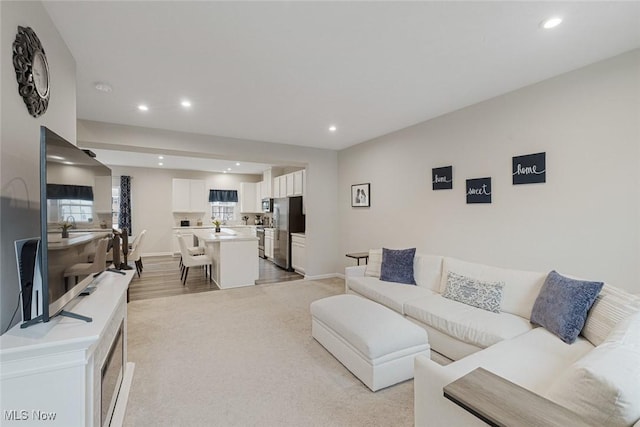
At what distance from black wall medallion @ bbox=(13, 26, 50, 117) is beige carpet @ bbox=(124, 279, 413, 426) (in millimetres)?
2087

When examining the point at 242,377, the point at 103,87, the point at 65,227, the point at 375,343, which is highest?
the point at 103,87

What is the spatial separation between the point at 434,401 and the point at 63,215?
83.0 inches

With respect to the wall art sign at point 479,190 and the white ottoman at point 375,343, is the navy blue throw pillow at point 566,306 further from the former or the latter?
the wall art sign at point 479,190

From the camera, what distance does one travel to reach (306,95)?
9.99ft

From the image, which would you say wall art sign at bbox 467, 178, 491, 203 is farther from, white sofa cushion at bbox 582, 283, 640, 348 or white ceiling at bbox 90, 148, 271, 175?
white ceiling at bbox 90, 148, 271, 175

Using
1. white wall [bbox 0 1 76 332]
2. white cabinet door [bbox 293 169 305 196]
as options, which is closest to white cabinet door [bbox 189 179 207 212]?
white cabinet door [bbox 293 169 305 196]

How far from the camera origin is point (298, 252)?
6035mm

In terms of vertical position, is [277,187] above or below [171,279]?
above

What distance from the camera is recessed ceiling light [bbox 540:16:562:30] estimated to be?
1824 mm

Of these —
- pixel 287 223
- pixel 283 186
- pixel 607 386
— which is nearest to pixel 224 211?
pixel 283 186

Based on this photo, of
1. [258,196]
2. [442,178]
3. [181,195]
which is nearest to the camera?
[442,178]

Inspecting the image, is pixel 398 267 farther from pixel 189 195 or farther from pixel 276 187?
pixel 189 195

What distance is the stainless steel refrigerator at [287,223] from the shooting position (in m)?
6.28

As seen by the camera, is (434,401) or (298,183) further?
(298,183)
